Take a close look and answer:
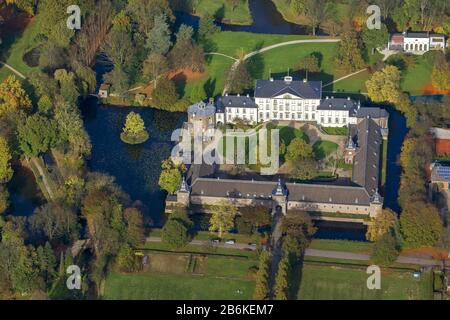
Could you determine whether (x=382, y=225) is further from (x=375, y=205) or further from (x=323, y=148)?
(x=323, y=148)

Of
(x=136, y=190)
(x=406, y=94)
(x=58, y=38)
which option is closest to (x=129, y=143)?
(x=136, y=190)

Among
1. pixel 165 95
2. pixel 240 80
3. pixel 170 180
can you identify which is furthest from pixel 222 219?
pixel 240 80

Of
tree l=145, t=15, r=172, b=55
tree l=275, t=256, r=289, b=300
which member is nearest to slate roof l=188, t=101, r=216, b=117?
tree l=145, t=15, r=172, b=55

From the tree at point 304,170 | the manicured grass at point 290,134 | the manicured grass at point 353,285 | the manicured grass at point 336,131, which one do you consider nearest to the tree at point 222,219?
the manicured grass at point 353,285

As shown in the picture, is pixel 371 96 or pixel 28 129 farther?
pixel 371 96

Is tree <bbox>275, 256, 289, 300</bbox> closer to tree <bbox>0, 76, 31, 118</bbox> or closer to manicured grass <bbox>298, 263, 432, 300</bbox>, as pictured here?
manicured grass <bbox>298, 263, 432, 300</bbox>

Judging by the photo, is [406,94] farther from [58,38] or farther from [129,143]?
[58,38]
